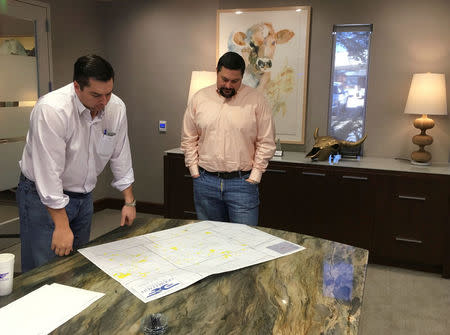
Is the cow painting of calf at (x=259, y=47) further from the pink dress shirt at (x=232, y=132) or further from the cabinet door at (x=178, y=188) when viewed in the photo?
the pink dress shirt at (x=232, y=132)

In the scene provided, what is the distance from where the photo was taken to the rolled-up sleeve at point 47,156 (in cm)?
158

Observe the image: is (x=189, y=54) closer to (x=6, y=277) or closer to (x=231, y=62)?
(x=231, y=62)

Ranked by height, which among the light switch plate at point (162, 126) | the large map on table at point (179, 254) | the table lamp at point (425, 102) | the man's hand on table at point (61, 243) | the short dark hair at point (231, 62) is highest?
the short dark hair at point (231, 62)

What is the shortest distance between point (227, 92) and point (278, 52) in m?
1.76

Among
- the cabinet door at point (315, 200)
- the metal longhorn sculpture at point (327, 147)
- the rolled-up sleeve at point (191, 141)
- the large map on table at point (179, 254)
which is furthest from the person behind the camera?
the metal longhorn sculpture at point (327, 147)

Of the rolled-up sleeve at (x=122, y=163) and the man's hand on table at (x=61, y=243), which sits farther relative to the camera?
the rolled-up sleeve at (x=122, y=163)

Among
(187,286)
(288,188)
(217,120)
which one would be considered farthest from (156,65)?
(187,286)

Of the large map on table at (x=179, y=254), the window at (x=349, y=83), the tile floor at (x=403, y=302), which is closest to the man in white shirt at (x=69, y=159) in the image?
the large map on table at (x=179, y=254)

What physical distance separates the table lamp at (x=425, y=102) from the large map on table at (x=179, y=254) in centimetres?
225

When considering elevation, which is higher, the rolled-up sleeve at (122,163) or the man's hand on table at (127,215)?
the rolled-up sleeve at (122,163)

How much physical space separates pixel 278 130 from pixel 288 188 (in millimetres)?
745

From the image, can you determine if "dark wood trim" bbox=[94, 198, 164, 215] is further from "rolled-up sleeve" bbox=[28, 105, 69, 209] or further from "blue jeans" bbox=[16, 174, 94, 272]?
"rolled-up sleeve" bbox=[28, 105, 69, 209]

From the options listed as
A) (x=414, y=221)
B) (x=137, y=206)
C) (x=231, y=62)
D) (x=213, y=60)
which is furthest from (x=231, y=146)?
(x=137, y=206)

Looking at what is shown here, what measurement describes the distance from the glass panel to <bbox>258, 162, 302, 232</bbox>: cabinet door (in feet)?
7.51
